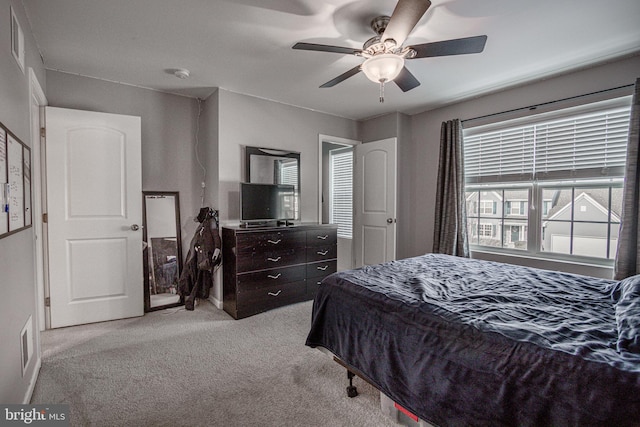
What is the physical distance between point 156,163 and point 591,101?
4.52m

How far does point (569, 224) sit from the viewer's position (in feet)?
9.74

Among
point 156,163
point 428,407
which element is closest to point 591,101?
point 428,407

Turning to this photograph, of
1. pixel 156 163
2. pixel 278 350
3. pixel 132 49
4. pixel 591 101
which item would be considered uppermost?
pixel 132 49

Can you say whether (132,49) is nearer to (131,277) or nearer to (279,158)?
(279,158)

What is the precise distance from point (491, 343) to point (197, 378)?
1871 millimetres

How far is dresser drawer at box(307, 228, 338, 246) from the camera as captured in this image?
3.57 m

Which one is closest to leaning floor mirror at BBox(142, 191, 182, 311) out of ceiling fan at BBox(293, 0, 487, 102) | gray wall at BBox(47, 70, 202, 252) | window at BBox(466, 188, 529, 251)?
gray wall at BBox(47, 70, 202, 252)

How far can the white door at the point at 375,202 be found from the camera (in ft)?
13.5

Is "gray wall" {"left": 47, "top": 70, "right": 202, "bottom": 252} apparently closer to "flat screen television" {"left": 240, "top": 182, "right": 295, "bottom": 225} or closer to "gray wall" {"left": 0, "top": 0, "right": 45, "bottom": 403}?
"flat screen television" {"left": 240, "top": 182, "right": 295, "bottom": 225}

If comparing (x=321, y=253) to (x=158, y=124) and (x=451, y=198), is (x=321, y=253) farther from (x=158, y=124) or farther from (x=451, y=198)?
(x=158, y=124)

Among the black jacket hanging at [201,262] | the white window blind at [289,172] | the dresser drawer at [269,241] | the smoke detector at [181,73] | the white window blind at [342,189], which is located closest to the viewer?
the smoke detector at [181,73]

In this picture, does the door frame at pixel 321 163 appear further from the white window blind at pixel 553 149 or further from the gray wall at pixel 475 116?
the white window blind at pixel 553 149

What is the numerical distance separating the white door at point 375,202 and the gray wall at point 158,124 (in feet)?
7.45

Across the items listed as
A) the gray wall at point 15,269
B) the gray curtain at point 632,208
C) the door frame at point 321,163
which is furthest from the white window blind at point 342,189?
the gray wall at point 15,269
